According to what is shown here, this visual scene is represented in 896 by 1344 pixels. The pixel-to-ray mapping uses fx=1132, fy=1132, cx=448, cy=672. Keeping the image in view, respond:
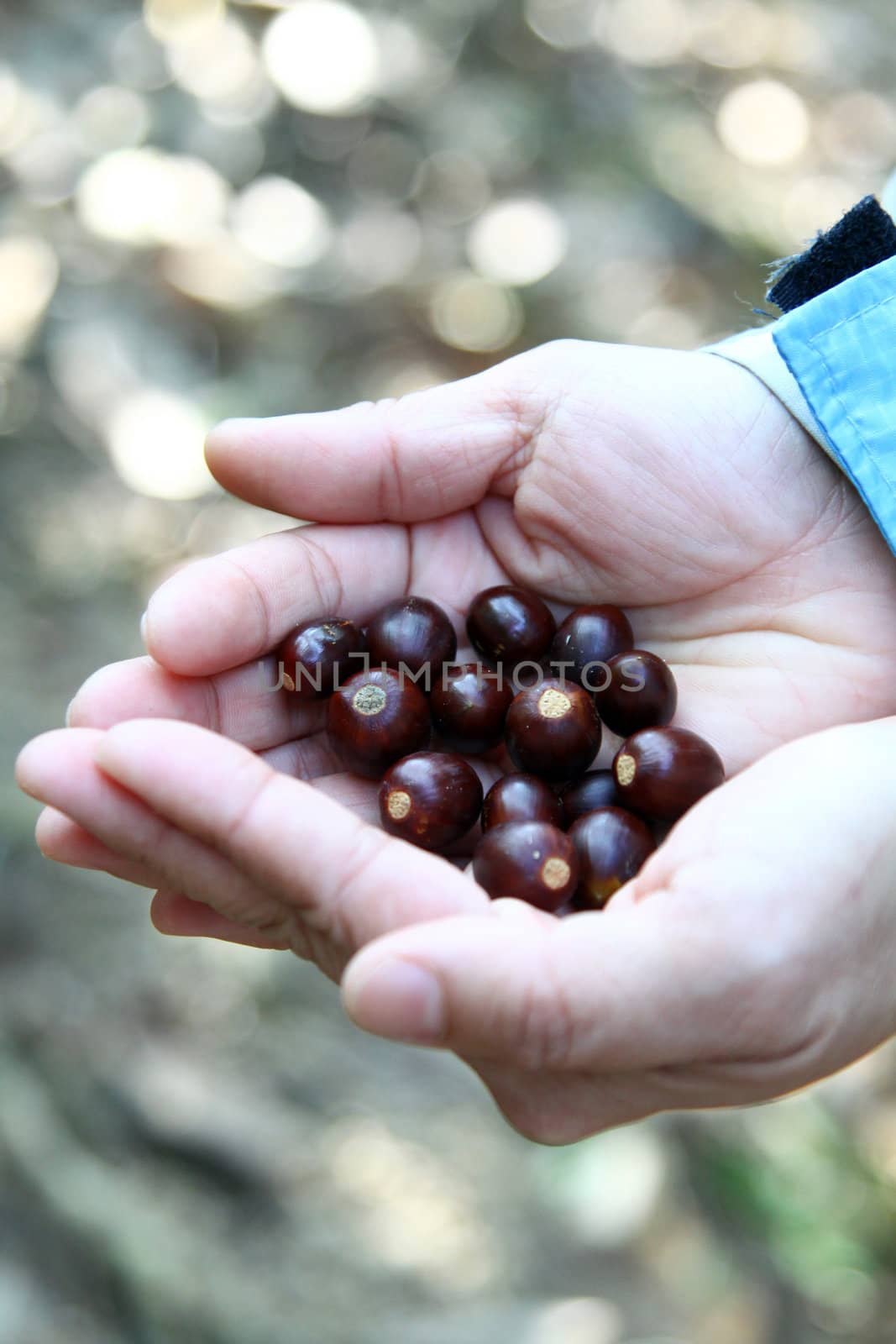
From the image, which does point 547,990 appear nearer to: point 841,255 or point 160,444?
point 841,255

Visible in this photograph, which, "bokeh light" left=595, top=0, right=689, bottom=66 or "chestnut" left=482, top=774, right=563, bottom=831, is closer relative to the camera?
"chestnut" left=482, top=774, right=563, bottom=831

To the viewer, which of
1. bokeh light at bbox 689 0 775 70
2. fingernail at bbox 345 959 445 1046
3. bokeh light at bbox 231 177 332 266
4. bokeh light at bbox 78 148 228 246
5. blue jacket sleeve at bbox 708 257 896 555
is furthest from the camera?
bokeh light at bbox 689 0 775 70

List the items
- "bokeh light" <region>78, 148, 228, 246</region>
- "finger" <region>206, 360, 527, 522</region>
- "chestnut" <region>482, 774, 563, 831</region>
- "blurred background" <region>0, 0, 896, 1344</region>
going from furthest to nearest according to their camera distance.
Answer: "bokeh light" <region>78, 148, 228, 246</region> → "blurred background" <region>0, 0, 896, 1344</region> → "finger" <region>206, 360, 527, 522</region> → "chestnut" <region>482, 774, 563, 831</region>

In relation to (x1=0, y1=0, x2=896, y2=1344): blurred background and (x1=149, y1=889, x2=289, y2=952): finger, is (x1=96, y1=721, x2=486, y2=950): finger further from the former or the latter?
(x1=0, y1=0, x2=896, y2=1344): blurred background

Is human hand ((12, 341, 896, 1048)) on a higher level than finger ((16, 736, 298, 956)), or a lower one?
higher

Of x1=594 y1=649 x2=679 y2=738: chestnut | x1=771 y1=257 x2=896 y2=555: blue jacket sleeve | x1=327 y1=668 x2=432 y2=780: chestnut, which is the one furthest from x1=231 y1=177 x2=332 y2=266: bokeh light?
x1=594 y1=649 x2=679 y2=738: chestnut

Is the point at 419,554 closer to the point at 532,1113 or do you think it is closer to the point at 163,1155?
the point at 532,1113

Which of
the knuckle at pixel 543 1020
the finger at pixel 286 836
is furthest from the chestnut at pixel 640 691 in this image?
the knuckle at pixel 543 1020

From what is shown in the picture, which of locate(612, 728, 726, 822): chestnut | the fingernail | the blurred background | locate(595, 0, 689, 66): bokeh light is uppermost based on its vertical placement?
locate(595, 0, 689, 66): bokeh light
